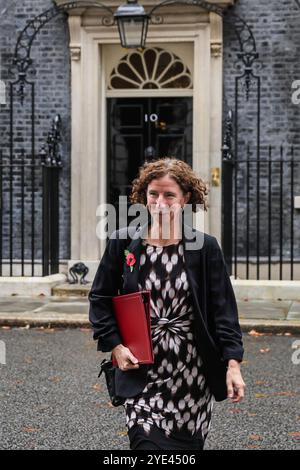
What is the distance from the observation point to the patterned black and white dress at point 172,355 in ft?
11.9

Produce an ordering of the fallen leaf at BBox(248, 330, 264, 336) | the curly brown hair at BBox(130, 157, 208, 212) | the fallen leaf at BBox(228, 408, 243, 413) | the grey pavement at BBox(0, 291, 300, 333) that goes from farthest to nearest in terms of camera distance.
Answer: the grey pavement at BBox(0, 291, 300, 333) < the fallen leaf at BBox(248, 330, 264, 336) < the fallen leaf at BBox(228, 408, 243, 413) < the curly brown hair at BBox(130, 157, 208, 212)

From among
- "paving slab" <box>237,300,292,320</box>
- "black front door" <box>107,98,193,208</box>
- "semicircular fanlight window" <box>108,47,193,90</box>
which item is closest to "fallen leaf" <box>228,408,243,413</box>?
"paving slab" <box>237,300,292,320</box>

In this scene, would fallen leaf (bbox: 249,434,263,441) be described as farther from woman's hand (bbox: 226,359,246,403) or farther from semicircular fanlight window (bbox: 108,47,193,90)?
semicircular fanlight window (bbox: 108,47,193,90)

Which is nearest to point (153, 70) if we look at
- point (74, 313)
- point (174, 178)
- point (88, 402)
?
point (74, 313)

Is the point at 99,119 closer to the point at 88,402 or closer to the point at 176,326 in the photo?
the point at 88,402

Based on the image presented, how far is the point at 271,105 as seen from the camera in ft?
42.9

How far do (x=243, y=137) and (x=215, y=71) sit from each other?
3.43 ft

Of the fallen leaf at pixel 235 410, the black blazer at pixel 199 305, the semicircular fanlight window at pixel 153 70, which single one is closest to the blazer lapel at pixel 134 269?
the black blazer at pixel 199 305

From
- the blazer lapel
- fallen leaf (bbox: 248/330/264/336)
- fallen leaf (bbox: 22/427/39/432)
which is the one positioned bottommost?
fallen leaf (bbox: 248/330/264/336)

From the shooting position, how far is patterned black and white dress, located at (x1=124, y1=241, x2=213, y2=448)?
11.9 ft

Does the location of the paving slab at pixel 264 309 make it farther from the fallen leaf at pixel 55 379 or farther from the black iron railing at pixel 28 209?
the fallen leaf at pixel 55 379

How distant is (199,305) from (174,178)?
20.9 inches

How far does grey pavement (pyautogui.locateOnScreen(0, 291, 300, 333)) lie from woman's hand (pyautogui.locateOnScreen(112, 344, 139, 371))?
6382mm

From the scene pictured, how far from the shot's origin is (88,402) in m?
6.55
